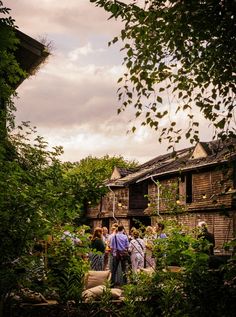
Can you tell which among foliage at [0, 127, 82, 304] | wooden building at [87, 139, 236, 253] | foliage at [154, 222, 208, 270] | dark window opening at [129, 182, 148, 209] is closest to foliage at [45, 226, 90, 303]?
foliage at [0, 127, 82, 304]

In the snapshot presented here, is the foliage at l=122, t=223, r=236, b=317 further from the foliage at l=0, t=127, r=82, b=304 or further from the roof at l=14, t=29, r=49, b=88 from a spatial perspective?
the roof at l=14, t=29, r=49, b=88

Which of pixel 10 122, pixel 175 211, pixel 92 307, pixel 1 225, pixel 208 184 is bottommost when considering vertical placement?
pixel 92 307

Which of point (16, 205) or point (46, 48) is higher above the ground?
point (46, 48)

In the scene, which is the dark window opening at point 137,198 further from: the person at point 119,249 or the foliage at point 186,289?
the foliage at point 186,289

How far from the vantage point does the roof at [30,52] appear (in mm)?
11391

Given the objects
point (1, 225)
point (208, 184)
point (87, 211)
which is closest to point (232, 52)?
point (1, 225)

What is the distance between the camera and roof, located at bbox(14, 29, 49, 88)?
1139 centimetres

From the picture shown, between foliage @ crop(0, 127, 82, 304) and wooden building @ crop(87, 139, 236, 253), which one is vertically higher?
wooden building @ crop(87, 139, 236, 253)

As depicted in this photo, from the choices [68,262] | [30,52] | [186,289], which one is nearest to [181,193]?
[30,52]

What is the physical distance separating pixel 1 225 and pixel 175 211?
7.83 m

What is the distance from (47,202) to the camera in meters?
4.96

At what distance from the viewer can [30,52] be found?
11680mm

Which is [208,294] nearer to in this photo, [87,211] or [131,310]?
[131,310]

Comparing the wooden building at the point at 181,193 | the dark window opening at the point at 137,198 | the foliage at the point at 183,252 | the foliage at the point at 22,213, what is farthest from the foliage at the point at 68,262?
the dark window opening at the point at 137,198
